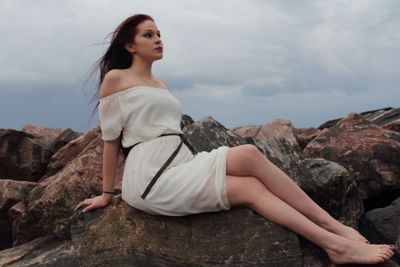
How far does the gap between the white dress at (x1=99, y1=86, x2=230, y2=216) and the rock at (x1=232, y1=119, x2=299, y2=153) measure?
6473mm

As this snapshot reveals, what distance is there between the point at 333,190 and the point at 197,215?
2.22 m

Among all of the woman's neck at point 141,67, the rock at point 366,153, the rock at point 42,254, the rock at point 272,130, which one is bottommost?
the rock at point 42,254

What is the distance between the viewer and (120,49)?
20.2 feet

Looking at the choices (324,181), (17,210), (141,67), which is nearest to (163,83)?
(141,67)

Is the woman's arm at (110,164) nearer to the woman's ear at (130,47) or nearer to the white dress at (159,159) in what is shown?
the white dress at (159,159)

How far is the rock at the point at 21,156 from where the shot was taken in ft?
42.2

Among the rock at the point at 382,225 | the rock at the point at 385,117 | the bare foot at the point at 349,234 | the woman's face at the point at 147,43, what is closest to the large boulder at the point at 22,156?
the rock at the point at 382,225

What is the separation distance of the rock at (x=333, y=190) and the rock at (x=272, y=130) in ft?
A: 15.8

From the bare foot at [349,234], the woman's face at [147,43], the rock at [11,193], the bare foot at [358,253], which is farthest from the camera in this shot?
the rock at [11,193]

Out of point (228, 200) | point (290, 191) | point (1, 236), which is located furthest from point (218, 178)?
point (1, 236)

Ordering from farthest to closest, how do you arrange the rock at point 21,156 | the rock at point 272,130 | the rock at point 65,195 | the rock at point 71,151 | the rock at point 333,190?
the rock at point 21,156
the rock at point 272,130
the rock at point 71,151
the rock at point 65,195
the rock at point 333,190

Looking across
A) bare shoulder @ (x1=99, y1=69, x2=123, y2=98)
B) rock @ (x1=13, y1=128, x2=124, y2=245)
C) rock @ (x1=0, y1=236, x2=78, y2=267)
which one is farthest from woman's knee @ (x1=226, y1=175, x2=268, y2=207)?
rock @ (x1=13, y1=128, x2=124, y2=245)

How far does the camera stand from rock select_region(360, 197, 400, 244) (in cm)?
797

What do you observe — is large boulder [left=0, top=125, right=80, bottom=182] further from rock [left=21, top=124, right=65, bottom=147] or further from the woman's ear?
the woman's ear
